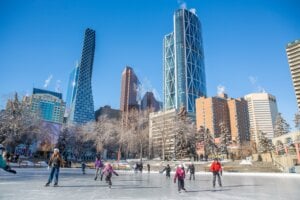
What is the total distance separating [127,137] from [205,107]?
426 feet

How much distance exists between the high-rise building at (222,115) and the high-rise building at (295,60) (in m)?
61.1

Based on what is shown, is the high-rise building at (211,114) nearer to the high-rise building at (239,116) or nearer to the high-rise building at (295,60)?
the high-rise building at (239,116)

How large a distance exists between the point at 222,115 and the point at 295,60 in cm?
7073

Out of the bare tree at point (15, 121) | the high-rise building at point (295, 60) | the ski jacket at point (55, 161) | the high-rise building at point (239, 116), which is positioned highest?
the high-rise building at point (295, 60)

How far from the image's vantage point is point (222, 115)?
181 m

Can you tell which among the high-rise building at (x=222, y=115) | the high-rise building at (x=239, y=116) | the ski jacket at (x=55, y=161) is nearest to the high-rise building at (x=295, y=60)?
the high-rise building at (x=222, y=115)

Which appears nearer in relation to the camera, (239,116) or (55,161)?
(55,161)

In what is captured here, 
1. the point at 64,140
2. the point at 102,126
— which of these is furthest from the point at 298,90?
the point at 64,140

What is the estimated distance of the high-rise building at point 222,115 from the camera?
173500 millimetres

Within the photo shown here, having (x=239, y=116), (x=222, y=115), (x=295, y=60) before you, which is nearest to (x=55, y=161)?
(x=295, y=60)

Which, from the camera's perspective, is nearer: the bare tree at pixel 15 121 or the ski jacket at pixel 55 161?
the ski jacket at pixel 55 161

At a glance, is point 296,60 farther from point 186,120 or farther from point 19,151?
point 19,151

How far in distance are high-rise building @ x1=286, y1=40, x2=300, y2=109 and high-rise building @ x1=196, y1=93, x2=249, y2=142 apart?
200 ft

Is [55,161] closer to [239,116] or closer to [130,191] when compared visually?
[130,191]
